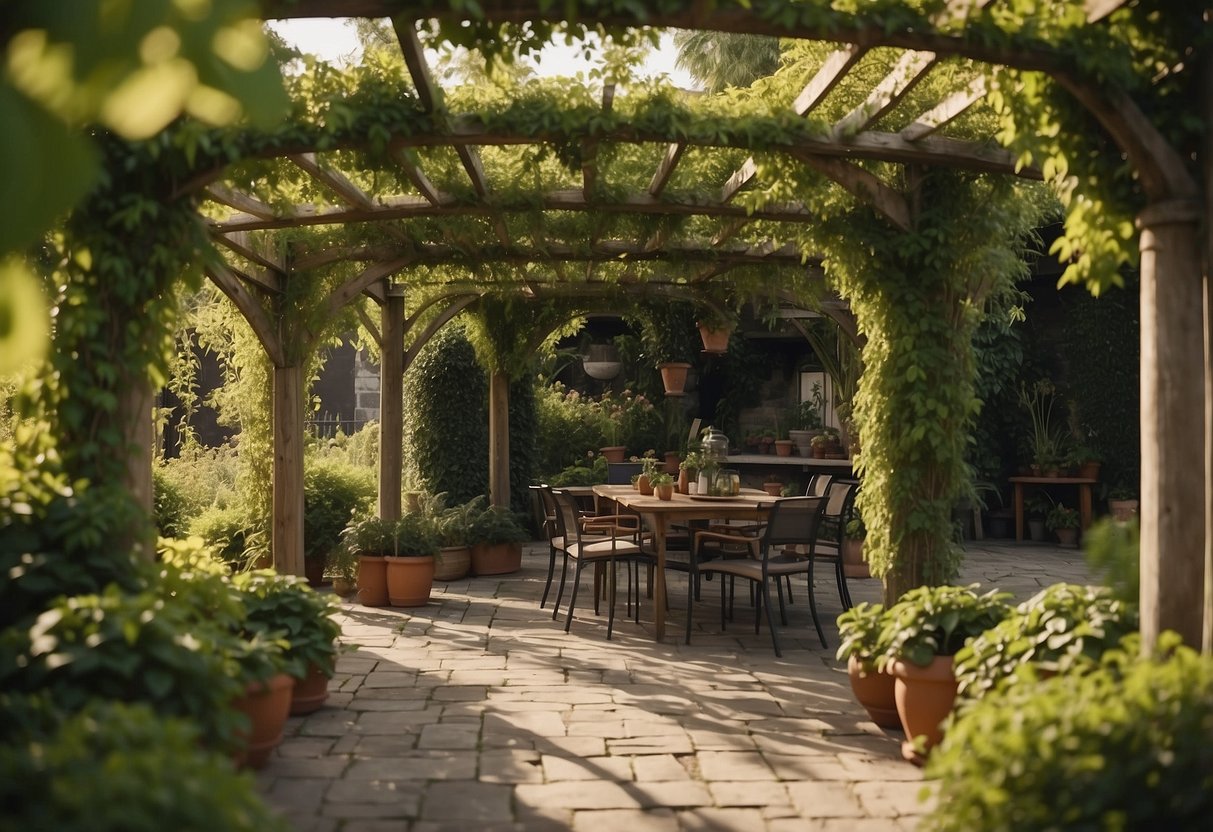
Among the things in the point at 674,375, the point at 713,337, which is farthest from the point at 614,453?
the point at 713,337

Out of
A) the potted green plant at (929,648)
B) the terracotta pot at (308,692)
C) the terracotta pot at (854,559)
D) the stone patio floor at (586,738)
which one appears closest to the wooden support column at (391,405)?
the stone patio floor at (586,738)

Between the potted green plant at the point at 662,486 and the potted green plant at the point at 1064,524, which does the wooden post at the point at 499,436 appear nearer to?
the potted green plant at the point at 662,486

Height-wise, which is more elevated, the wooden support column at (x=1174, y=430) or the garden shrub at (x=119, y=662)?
the wooden support column at (x=1174, y=430)

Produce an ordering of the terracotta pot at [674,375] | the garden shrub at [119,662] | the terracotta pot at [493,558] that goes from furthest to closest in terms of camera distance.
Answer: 1. the terracotta pot at [674,375]
2. the terracotta pot at [493,558]
3. the garden shrub at [119,662]

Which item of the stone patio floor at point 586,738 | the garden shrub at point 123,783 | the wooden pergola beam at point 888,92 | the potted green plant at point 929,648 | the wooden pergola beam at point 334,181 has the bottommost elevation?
the stone patio floor at point 586,738

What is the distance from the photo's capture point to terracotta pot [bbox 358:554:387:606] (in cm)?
761

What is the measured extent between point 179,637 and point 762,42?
40.2 feet

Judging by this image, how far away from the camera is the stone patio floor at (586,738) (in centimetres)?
345

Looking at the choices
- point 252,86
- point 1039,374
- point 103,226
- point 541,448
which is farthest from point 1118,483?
point 252,86

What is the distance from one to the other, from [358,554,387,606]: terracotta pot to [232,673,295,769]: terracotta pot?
146 inches

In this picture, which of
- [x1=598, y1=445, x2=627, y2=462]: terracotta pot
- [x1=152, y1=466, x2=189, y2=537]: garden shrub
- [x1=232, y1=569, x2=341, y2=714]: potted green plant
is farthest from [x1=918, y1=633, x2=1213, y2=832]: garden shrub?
[x1=598, y1=445, x2=627, y2=462]: terracotta pot

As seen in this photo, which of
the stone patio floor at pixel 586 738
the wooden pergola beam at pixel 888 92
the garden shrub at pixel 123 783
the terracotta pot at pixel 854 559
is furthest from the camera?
the terracotta pot at pixel 854 559

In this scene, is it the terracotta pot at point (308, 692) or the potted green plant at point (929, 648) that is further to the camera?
the terracotta pot at point (308, 692)

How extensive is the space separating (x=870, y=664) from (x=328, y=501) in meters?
5.61
